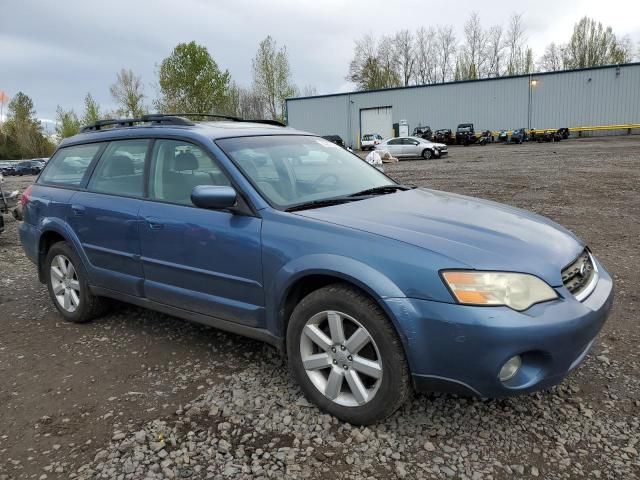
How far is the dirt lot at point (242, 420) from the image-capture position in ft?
8.11

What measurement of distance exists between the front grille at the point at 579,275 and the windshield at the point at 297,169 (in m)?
1.45

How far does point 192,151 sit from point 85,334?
189 cm

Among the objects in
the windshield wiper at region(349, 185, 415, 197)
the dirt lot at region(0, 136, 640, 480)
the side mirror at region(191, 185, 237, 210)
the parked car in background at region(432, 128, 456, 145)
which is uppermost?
the parked car in background at region(432, 128, 456, 145)

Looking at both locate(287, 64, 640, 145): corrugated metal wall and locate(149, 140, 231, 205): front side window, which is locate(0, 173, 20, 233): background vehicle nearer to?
locate(149, 140, 231, 205): front side window

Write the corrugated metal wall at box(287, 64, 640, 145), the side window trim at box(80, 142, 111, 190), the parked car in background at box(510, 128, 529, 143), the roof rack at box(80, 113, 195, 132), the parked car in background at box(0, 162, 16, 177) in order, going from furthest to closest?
the parked car in background at box(0, 162, 16, 177) → the corrugated metal wall at box(287, 64, 640, 145) → the parked car in background at box(510, 128, 529, 143) → the side window trim at box(80, 142, 111, 190) → the roof rack at box(80, 113, 195, 132)

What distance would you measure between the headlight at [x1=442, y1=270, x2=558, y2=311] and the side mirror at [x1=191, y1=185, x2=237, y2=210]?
4.38 feet

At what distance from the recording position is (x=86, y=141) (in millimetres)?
4461

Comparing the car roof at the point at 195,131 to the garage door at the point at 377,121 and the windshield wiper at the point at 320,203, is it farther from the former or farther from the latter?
the garage door at the point at 377,121

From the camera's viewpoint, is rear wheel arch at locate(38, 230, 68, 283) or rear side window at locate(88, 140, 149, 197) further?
rear wheel arch at locate(38, 230, 68, 283)

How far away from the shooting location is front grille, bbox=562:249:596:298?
8.65 feet

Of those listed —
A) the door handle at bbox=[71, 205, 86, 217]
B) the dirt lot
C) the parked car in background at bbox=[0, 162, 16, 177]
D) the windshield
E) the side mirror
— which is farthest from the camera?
the parked car in background at bbox=[0, 162, 16, 177]

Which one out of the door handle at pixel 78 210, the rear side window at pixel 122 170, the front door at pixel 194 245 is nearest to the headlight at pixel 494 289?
the front door at pixel 194 245

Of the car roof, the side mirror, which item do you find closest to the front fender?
the side mirror

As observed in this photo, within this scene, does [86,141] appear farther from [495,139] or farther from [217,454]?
[495,139]
